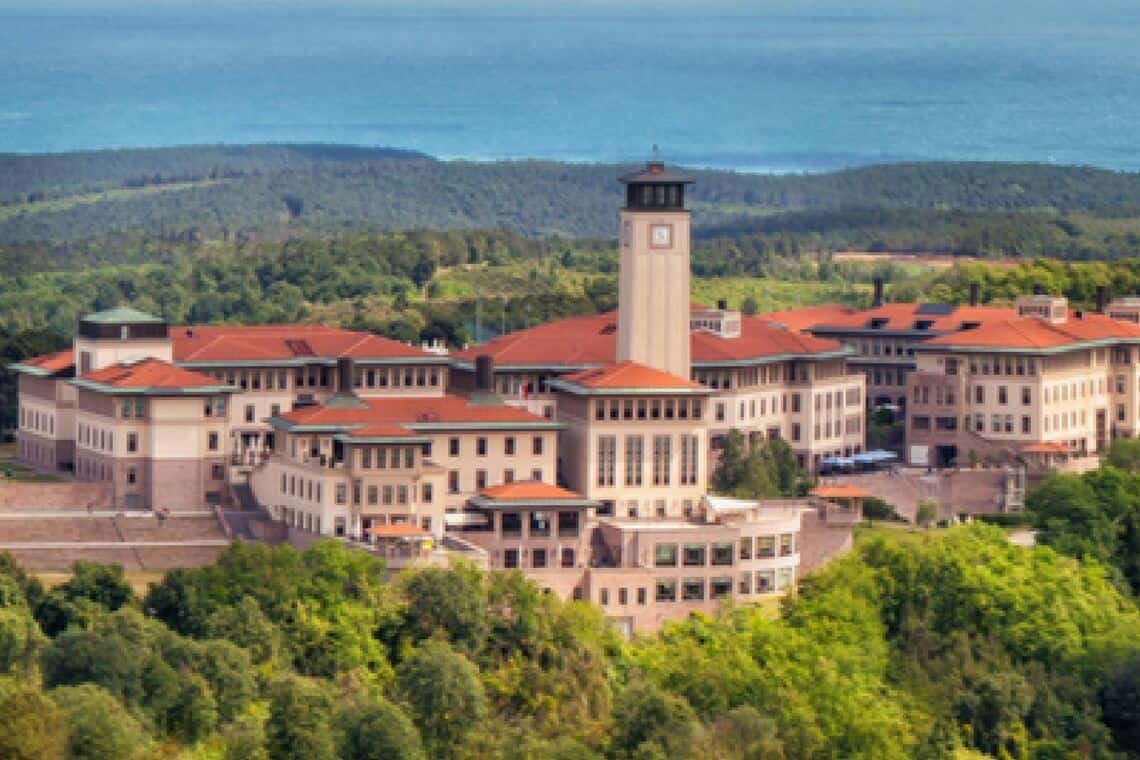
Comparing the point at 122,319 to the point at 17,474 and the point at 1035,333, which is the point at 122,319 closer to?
the point at 17,474

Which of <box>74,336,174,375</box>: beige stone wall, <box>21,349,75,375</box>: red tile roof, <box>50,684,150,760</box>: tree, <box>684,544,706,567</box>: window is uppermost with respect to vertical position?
<box>74,336,174,375</box>: beige stone wall

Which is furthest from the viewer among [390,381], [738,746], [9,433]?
[9,433]

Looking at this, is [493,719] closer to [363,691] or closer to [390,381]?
[363,691]

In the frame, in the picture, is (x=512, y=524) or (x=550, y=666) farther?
(x=512, y=524)

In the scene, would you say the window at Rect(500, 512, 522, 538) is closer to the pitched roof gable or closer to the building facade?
the pitched roof gable

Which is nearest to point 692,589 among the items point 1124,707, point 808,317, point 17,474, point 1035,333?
point 1124,707

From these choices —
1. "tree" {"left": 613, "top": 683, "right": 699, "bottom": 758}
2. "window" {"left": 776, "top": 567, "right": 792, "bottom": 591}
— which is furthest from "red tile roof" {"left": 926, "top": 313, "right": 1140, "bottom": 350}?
"tree" {"left": 613, "top": 683, "right": 699, "bottom": 758}

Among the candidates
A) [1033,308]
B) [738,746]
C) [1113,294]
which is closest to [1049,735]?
[738,746]
